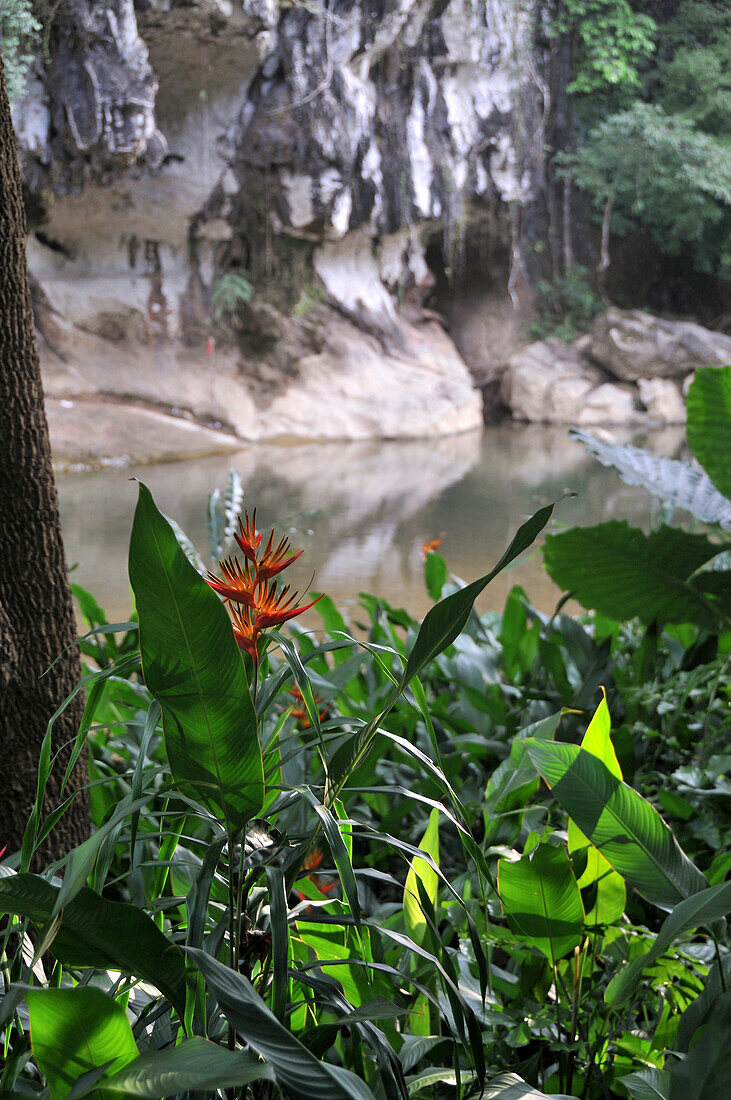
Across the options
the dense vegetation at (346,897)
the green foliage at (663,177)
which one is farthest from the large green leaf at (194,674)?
the green foliage at (663,177)

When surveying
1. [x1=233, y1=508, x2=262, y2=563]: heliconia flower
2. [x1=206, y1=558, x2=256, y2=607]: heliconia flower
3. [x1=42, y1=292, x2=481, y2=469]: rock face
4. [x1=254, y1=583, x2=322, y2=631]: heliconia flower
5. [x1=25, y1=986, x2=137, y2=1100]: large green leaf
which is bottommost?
[x1=42, y1=292, x2=481, y2=469]: rock face

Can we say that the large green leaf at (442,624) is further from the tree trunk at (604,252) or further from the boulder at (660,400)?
the tree trunk at (604,252)

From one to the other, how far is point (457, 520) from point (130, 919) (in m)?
3.26

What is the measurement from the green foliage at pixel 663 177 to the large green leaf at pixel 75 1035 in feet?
25.0

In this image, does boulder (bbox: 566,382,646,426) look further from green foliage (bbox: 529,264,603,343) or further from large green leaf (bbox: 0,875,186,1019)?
large green leaf (bbox: 0,875,186,1019)

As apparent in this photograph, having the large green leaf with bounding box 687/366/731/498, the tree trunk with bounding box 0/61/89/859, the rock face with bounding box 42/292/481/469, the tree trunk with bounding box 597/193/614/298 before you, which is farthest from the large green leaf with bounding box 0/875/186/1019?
the tree trunk with bounding box 597/193/614/298

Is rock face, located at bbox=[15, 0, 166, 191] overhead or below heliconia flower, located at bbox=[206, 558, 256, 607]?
overhead

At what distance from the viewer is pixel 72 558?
2.92 metres

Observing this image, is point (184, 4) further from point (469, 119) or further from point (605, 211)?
point (605, 211)

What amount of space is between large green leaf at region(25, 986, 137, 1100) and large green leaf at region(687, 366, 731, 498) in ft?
2.74

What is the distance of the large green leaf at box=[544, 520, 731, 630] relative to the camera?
87 cm

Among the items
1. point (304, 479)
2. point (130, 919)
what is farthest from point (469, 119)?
point (130, 919)

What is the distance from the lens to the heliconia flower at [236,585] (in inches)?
14.3

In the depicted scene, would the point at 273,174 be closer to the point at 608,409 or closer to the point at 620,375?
the point at 608,409
